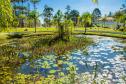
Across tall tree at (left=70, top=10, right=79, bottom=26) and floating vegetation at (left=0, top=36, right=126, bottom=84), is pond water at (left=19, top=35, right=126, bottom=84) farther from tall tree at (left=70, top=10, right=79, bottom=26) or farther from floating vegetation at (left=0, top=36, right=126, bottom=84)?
tall tree at (left=70, top=10, right=79, bottom=26)

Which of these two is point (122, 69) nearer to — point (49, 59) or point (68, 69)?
point (68, 69)

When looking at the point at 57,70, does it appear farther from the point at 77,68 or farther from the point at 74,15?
the point at 74,15

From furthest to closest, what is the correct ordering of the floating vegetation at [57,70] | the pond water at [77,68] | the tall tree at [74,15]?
1. the tall tree at [74,15]
2. the pond water at [77,68]
3. the floating vegetation at [57,70]

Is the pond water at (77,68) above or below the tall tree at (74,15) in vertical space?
below

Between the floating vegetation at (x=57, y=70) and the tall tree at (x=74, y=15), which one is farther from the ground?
the tall tree at (x=74, y=15)

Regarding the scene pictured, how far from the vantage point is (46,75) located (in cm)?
1956

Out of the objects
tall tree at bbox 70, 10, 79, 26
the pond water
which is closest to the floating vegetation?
the pond water

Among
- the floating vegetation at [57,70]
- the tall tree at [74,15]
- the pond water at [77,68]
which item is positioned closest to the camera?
the floating vegetation at [57,70]

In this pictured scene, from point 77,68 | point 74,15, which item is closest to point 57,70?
point 77,68

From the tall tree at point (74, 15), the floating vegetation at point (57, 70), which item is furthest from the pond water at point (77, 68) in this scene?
the tall tree at point (74, 15)

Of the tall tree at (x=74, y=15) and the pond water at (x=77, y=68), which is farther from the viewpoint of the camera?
the tall tree at (x=74, y=15)

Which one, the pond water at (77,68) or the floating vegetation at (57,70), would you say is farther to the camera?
the pond water at (77,68)

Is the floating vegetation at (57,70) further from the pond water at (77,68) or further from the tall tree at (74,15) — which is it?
the tall tree at (74,15)

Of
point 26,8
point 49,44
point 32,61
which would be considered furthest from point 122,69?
point 26,8
